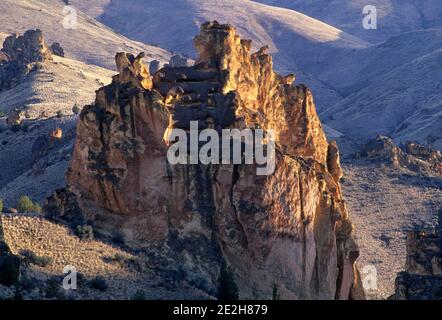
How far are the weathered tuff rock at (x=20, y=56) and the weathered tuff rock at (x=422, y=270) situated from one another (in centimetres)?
8244

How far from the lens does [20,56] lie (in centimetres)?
12838

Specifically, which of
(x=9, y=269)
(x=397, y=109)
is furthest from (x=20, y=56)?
(x=9, y=269)

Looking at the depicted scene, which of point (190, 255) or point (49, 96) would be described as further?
point (49, 96)

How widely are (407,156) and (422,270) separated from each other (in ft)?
160

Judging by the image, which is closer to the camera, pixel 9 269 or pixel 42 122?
pixel 9 269

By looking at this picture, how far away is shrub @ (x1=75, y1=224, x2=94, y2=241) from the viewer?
39.9 metres

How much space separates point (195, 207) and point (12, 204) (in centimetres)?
3542

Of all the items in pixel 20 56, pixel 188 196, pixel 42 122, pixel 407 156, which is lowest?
pixel 188 196

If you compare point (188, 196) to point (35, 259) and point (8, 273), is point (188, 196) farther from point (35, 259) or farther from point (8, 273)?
point (8, 273)

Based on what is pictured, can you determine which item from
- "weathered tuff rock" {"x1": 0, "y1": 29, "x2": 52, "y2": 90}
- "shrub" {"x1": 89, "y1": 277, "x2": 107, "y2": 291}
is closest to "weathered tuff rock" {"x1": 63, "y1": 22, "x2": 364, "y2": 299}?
"shrub" {"x1": 89, "y1": 277, "x2": 107, "y2": 291}

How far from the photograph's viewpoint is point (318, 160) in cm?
5081
